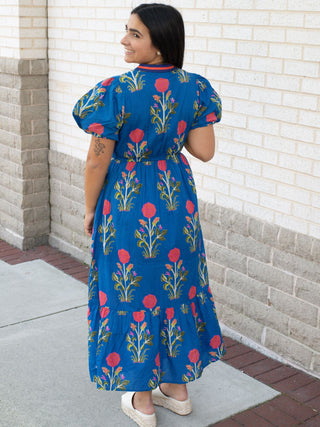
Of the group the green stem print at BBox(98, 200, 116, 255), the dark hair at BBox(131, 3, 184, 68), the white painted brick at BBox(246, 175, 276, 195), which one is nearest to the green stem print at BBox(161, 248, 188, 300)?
the green stem print at BBox(98, 200, 116, 255)

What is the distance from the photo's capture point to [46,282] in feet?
18.1

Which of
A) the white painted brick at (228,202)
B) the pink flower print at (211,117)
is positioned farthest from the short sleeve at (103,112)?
the white painted brick at (228,202)

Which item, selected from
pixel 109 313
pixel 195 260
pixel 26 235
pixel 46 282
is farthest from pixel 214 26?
pixel 26 235

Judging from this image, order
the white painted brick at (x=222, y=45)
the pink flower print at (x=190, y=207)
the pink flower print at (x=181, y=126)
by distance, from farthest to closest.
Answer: the white painted brick at (x=222, y=45) < the pink flower print at (x=190, y=207) < the pink flower print at (x=181, y=126)

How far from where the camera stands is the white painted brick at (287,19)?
3820mm

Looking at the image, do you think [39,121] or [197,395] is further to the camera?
[39,121]

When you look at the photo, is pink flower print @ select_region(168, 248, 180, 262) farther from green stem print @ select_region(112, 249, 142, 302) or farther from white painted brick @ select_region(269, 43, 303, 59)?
white painted brick @ select_region(269, 43, 303, 59)

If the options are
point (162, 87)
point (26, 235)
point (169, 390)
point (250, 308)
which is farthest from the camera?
point (26, 235)

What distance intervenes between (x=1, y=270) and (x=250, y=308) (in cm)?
232

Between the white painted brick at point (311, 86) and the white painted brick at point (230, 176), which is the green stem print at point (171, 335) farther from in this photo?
the white painted brick at point (311, 86)

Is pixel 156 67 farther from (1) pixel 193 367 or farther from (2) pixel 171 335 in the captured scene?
(1) pixel 193 367

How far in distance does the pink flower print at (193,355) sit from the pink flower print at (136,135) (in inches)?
42.8

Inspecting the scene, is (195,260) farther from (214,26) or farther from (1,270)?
(1,270)

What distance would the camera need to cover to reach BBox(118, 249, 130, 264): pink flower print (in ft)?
10.8
